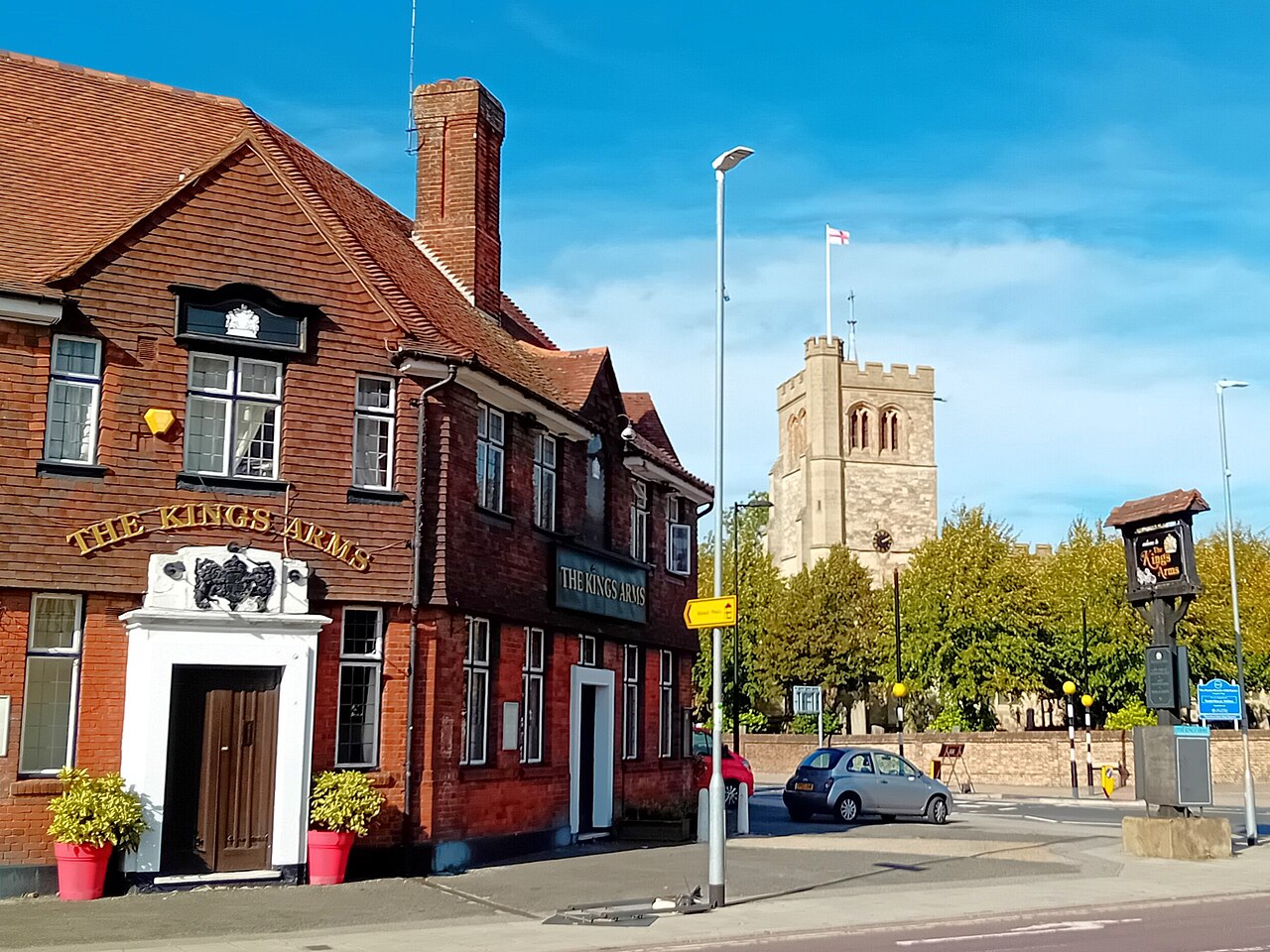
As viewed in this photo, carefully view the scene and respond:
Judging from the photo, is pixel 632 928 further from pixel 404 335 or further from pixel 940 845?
pixel 940 845

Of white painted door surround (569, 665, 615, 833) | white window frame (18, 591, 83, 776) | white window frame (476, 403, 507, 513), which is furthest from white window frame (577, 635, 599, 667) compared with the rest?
white window frame (18, 591, 83, 776)

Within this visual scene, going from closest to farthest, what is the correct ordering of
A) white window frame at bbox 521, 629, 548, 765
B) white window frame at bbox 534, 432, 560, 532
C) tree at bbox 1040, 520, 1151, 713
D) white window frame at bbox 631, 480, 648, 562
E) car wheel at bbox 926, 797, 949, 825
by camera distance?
white window frame at bbox 521, 629, 548, 765
white window frame at bbox 534, 432, 560, 532
white window frame at bbox 631, 480, 648, 562
car wheel at bbox 926, 797, 949, 825
tree at bbox 1040, 520, 1151, 713

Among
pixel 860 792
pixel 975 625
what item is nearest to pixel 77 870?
pixel 860 792

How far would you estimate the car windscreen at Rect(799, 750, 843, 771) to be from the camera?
96.3 ft

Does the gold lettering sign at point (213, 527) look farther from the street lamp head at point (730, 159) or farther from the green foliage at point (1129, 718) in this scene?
the green foliage at point (1129, 718)

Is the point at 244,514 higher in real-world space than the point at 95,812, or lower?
higher

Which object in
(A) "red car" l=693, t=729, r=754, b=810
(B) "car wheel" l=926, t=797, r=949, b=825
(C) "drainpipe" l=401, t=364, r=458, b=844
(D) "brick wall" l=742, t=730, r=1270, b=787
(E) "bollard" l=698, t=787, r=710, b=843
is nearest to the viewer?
(E) "bollard" l=698, t=787, r=710, b=843

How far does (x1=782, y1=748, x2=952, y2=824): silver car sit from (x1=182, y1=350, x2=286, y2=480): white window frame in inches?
620

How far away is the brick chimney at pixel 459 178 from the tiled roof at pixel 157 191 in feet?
1.36

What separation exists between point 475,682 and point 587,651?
13.1 ft

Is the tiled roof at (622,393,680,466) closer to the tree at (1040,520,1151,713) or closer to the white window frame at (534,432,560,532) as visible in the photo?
the white window frame at (534,432,560,532)

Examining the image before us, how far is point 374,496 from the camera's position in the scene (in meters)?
17.8

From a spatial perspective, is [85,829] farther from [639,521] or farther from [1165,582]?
[1165,582]

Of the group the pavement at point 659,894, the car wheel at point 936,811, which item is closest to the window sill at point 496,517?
the pavement at point 659,894
